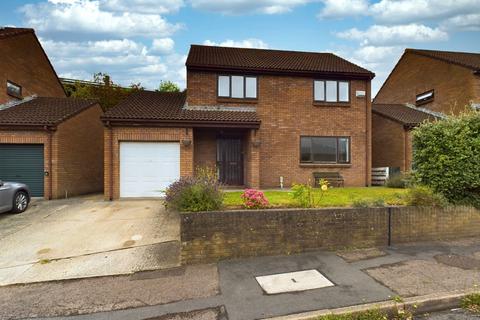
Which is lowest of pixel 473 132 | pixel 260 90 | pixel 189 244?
pixel 189 244

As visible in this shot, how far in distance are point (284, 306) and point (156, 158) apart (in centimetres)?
896

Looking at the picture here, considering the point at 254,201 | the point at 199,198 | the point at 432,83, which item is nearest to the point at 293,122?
the point at 254,201

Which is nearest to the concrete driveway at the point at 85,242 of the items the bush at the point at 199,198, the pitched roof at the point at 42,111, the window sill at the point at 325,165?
the bush at the point at 199,198

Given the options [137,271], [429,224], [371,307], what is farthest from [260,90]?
[371,307]

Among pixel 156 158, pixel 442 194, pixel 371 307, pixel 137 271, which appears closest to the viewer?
pixel 371 307

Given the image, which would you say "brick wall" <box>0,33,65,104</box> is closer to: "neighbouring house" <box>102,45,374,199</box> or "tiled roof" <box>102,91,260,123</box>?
"tiled roof" <box>102,91,260,123</box>

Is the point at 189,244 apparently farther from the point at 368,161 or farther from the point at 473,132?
Result: the point at 368,161

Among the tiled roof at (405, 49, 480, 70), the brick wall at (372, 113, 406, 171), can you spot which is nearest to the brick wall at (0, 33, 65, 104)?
the brick wall at (372, 113, 406, 171)

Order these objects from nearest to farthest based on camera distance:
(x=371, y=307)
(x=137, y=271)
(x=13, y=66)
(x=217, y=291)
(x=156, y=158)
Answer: (x=371, y=307) → (x=217, y=291) → (x=137, y=271) → (x=156, y=158) → (x=13, y=66)

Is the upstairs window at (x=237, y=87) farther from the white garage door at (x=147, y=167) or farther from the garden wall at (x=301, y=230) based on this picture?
the garden wall at (x=301, y=230)

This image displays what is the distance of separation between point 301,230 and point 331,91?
10.2m

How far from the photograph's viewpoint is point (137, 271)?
539cm

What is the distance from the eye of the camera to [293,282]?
4.71 meters

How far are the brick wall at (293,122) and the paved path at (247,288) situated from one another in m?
7.87
